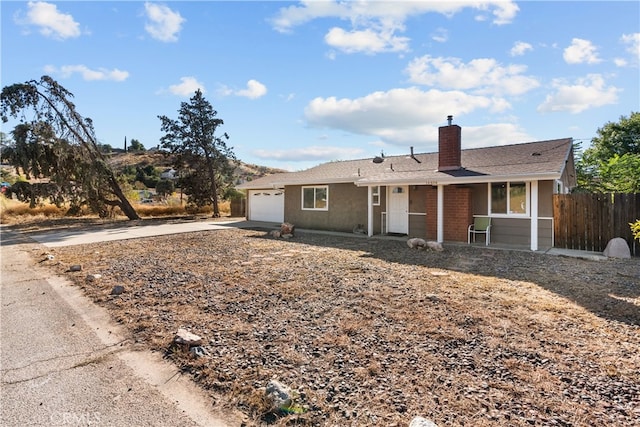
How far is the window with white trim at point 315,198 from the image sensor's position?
15.1m

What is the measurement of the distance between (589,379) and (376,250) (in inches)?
275

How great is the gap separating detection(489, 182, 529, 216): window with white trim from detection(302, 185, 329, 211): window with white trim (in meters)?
6.74

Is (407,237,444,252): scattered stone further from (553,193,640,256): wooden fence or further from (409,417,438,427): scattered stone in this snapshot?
(409,417,438,427): scattered stone

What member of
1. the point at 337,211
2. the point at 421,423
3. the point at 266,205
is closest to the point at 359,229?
the point at 337,211

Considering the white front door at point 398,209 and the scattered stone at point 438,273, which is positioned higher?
the white front door at point 398,209

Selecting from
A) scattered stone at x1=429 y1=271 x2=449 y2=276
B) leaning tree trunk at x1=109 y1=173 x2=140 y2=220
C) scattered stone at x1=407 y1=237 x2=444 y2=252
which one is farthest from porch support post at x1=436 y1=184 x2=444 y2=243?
leaning tree trunk at x1=109 y1=173 x2=140 y2=220

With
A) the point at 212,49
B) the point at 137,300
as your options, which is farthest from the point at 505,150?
the point at 137,300

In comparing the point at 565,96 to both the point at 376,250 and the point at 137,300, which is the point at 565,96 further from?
the point at 137,300

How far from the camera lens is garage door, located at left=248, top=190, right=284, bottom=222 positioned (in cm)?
1855

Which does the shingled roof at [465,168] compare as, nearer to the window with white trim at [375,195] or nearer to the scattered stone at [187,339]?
the window with white trim at [375,195]

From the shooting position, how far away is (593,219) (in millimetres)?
9398

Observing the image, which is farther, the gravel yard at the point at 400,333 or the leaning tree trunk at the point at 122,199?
the leaning tree trunk at the point at 122,199

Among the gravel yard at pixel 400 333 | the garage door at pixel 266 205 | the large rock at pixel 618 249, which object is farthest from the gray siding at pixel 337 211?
the large rock at pixel 618 249

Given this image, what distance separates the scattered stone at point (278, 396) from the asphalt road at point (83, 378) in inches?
10.5
